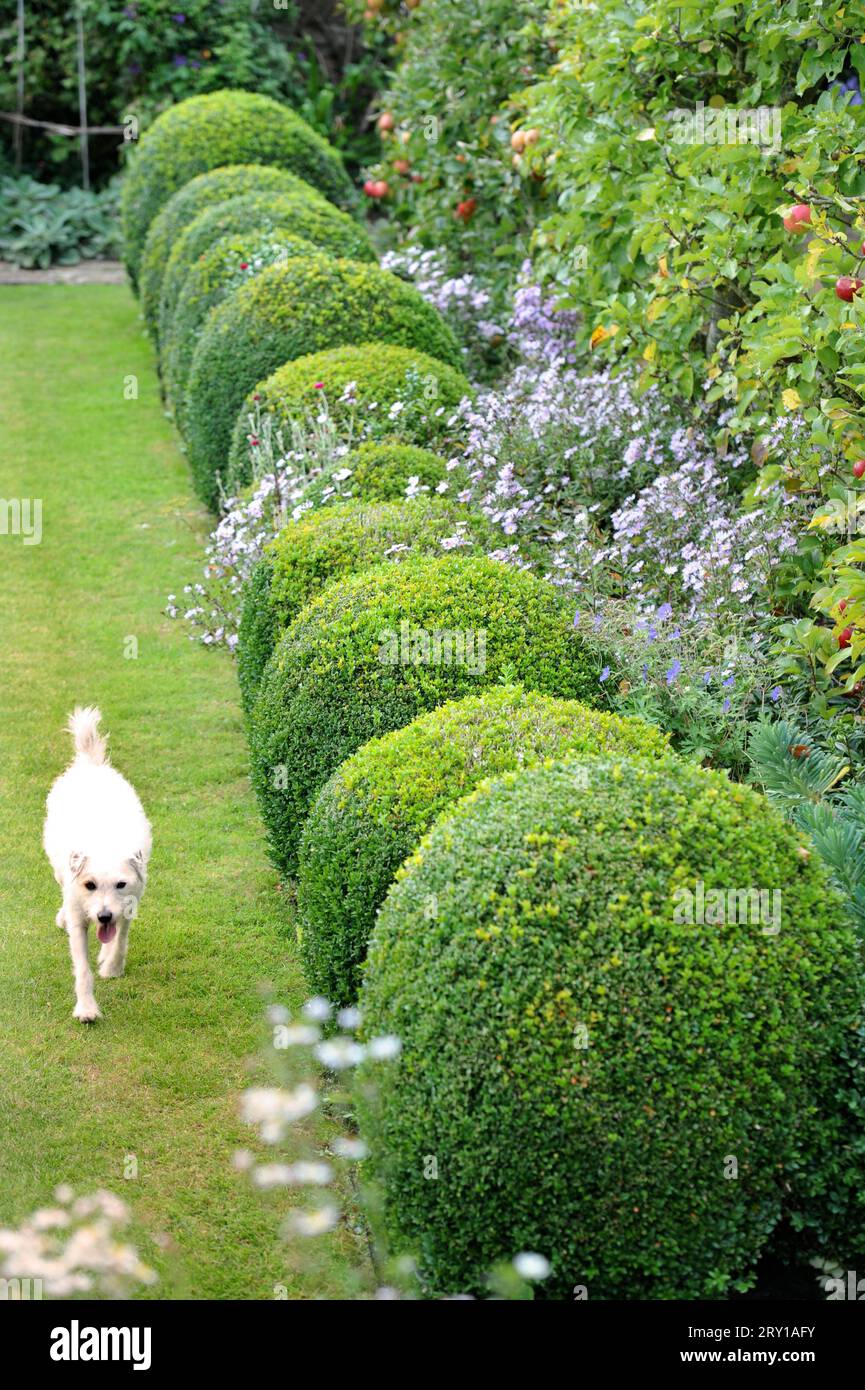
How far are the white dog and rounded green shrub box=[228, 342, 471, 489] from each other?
2.37m

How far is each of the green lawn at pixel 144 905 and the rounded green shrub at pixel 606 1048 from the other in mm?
756

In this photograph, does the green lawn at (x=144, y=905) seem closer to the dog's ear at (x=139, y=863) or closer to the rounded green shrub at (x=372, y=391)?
the dog's ear at (x=139, y=863)

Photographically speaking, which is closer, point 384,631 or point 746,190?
point 384,631

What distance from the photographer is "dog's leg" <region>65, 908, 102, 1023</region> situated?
14.8 ft

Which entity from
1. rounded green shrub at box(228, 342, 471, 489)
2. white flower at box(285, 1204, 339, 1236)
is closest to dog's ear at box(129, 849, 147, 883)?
white flower at box(285, 1204, 339, 1236)

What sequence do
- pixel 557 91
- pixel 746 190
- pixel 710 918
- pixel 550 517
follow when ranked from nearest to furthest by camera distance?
pixel 710 918, pixel 746 190, pixel 550 517, pixel 557 91

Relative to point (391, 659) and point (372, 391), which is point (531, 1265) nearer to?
point (391, 659)

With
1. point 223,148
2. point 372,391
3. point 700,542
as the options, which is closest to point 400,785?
point 700,542

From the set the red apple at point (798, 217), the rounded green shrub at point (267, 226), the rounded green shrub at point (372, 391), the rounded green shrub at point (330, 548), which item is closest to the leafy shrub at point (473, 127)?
the rounded green shrub at point (267, 226)

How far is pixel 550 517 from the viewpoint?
653 centimetres

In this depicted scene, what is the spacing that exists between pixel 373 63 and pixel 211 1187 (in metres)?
15.8

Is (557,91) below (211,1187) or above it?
above
